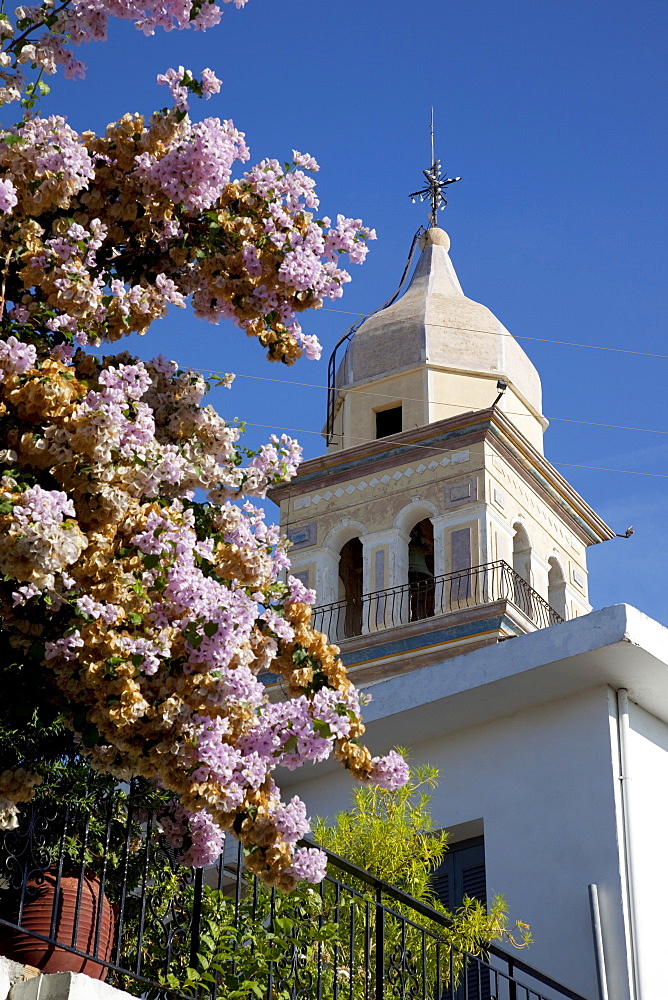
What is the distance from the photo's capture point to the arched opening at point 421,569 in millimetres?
24922

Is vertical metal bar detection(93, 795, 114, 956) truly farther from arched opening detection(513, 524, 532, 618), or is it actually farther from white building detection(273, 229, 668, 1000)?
arched opening detection(513, 524, 532, 618)

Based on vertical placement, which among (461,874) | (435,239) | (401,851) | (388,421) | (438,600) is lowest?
(401,851)

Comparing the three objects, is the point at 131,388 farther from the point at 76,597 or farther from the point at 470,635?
the point at 470,635

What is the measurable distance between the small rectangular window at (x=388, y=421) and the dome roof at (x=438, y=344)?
78 cm

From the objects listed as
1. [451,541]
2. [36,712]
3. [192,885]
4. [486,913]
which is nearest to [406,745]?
[486,913]

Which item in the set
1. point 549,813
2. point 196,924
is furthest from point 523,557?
point 196,924

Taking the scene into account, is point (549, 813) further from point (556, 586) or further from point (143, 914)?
point (556, 586)

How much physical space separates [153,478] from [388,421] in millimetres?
23805

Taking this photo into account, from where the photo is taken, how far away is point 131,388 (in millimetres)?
4977

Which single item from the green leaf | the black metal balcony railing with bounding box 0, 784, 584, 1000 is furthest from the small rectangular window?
the green leaf

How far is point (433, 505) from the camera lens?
83.6ft

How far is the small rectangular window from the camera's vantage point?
28359 millimetres

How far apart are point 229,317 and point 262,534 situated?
35.6 inches

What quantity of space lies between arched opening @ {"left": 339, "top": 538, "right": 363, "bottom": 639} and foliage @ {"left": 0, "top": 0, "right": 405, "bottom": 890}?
20.3 m
